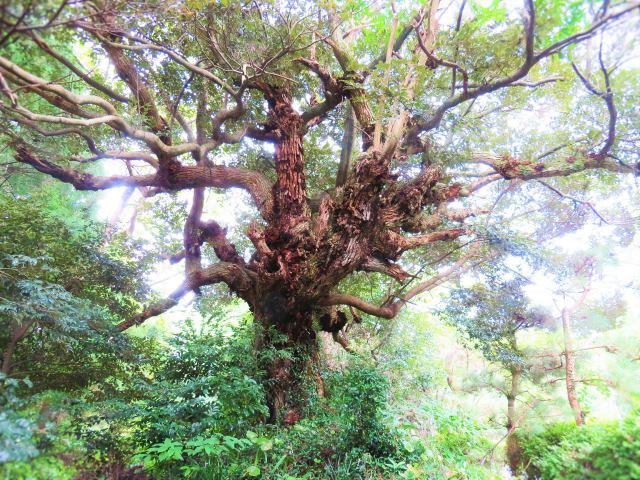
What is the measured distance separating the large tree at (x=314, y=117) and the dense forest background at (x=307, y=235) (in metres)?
0.04

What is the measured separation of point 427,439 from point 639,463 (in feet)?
10.5

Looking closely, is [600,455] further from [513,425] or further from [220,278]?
[513,425]

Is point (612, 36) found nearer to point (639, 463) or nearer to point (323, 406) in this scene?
point (639, 463)

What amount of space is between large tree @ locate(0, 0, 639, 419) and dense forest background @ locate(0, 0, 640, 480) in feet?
0.12

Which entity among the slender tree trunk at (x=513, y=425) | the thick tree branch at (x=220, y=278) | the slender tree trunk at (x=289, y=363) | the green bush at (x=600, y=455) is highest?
the thick tree branch at (x=220, y=278)

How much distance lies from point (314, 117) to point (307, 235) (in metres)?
2.15

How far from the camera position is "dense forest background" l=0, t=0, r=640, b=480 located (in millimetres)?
2664

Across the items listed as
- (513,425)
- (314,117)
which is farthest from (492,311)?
(314,117)

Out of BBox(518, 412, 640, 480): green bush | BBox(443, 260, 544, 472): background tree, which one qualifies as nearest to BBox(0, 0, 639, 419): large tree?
BBox(443, 260, 544, 472): background tree

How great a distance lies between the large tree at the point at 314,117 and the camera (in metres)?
3.25

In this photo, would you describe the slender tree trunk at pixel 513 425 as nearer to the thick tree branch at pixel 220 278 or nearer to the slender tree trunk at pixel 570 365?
the slender tree trunk at pixel 570 365

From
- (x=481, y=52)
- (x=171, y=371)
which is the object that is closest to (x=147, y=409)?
(x=171, y=371)

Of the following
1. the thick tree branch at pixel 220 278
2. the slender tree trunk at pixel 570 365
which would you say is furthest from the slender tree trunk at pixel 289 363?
the slender tree trunk at pixel 570 365

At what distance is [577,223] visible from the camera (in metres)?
6.32
